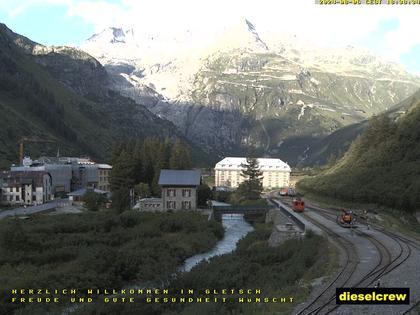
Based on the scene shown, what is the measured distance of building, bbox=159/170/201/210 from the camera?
10056 centimetres

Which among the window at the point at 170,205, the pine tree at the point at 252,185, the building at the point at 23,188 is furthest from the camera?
the pine tree at the point at 252,185

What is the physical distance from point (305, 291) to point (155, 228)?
2048 inches

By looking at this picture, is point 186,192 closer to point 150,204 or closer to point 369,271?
point 150,204

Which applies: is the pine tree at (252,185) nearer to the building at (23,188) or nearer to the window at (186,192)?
the window at (186,192)

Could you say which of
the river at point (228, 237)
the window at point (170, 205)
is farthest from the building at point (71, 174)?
the river at point (228, 237)

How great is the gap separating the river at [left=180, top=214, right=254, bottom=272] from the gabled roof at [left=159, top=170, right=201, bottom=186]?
11.7m

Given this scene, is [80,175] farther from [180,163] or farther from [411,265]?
[411,265]

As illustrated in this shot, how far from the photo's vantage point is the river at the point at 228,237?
6062cm

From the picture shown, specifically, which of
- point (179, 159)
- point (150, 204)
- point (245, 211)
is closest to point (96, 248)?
point (150, 204)

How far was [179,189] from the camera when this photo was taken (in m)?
102

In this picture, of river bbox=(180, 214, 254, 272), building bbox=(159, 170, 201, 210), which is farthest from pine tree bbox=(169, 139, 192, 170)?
river bbox=(180, 214, 254, 272)

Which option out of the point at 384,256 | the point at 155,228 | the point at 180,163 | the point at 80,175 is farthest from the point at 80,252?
the point at 80,175

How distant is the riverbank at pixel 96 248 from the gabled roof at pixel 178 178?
26.4 feet

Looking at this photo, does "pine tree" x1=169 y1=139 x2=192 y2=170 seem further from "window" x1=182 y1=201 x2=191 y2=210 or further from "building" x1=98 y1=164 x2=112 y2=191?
"building" x1=98 y1=164 x2=112 y2=191
